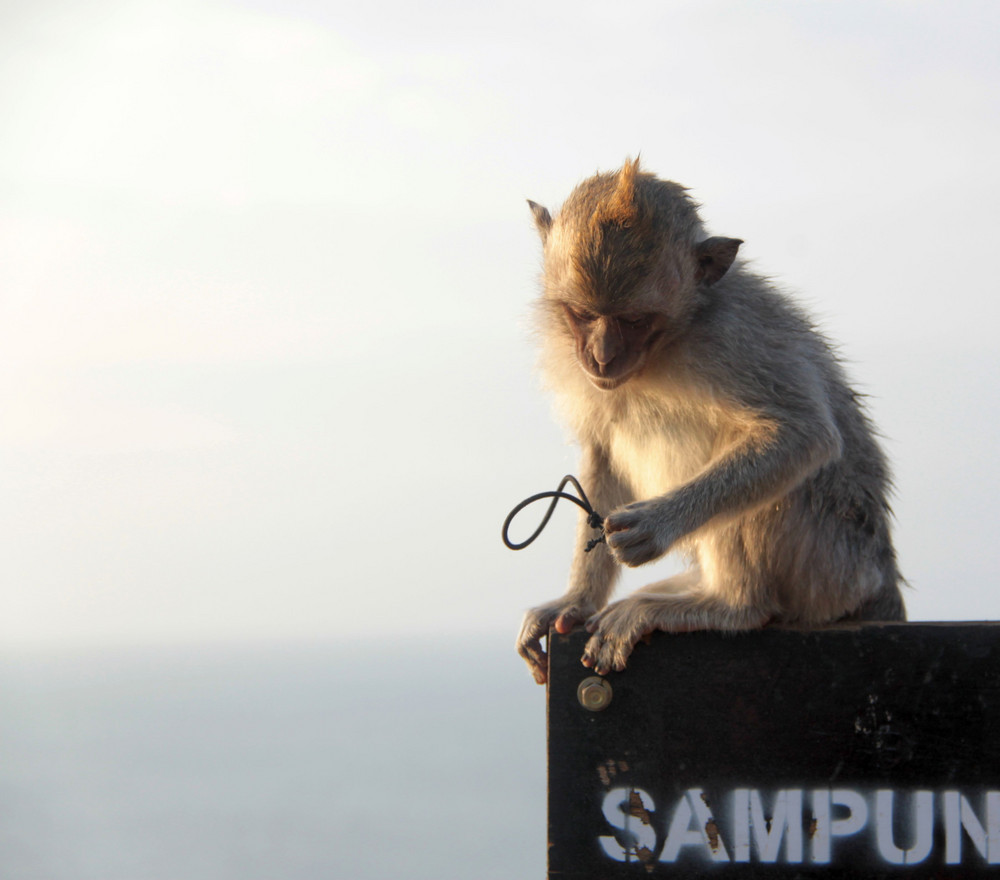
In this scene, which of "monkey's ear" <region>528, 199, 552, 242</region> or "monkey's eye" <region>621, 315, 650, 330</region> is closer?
"monkey's eye" <region>621, 315, 650, 330</region>

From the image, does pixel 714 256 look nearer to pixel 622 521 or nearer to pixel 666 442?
pixel 666 442

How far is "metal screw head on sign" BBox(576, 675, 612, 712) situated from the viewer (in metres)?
3.48

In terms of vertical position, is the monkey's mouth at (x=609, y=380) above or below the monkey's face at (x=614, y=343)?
below

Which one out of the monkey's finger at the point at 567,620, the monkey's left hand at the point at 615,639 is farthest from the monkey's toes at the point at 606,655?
the monkey's finger at the point at 567,620

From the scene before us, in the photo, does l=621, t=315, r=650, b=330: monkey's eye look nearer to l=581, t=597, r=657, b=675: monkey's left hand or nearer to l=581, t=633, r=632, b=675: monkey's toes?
l=581, t=597, r=657, b=675: monkey's left hand

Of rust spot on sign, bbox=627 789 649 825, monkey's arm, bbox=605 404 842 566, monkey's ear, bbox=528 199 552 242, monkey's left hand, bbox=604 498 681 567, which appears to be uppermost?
monkey's ear, bbox=528 199 552 242

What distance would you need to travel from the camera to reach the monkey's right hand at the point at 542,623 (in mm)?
4207

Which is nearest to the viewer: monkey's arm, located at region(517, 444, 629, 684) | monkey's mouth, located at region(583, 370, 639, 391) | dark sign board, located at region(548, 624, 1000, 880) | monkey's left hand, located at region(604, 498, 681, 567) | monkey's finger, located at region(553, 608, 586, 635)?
dark sign board, located at region(548, 624, 1000, 880)

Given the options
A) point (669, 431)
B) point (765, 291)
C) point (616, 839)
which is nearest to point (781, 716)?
point (616, 839)

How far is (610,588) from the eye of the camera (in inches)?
180

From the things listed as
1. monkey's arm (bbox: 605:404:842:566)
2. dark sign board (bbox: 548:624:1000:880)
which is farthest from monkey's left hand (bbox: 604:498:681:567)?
dark sign board (bbox: 548:624:1000:880)

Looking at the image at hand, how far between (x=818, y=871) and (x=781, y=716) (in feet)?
1.53

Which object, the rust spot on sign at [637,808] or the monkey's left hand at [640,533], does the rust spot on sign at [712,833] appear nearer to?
the rust spot on sign at [637,808]

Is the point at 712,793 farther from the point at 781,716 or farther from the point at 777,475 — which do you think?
the point at 777,475
